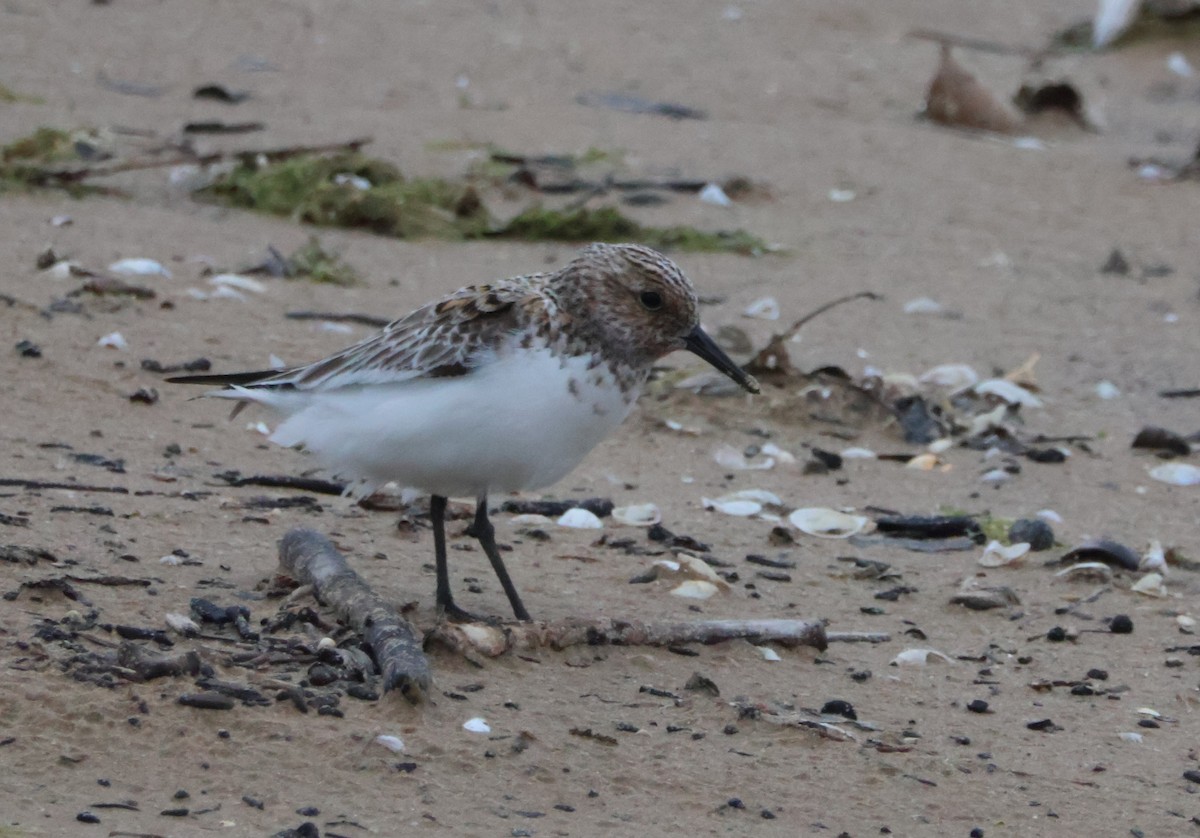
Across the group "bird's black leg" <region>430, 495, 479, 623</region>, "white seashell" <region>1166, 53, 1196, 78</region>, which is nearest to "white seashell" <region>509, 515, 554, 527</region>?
"bird's black leg" <region>430, 495, 479, 623</region>

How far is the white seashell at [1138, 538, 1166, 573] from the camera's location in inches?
224

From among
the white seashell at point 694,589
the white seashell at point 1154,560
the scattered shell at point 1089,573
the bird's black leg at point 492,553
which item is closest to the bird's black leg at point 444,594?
the bird's black leg at point 492,553

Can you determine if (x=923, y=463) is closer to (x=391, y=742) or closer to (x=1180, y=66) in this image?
(x=391, y=742)

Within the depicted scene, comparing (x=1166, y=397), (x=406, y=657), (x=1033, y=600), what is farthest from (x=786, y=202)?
(x=406, y=657)

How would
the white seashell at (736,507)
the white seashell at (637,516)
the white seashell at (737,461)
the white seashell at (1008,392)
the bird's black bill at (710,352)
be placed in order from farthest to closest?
the white seashell at (1008,392) < the white seashell at (737,461) < the white seashell at (736,507) < the white seashell at (637,516) < the bird's black bill at (710,352)

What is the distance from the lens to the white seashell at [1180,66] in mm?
13927

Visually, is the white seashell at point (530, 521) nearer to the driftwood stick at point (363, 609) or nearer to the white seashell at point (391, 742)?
the driftwood stick at point (363, 609)

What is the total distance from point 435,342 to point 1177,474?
11.3ft

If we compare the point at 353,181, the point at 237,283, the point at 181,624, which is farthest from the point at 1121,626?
the point at 353,181

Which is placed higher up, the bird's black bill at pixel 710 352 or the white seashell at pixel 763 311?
the bird's black bill at pixel 710 352

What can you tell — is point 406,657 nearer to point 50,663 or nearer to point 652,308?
point 50,663

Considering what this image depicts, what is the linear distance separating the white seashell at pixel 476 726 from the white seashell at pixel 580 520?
1.87 meters

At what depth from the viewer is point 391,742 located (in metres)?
3.73

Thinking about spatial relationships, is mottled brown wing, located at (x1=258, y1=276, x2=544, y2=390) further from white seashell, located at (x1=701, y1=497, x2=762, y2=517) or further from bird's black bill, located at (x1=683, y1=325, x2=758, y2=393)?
white seashell, located at (x1=701, y1=497, x2=762, y2=517)
